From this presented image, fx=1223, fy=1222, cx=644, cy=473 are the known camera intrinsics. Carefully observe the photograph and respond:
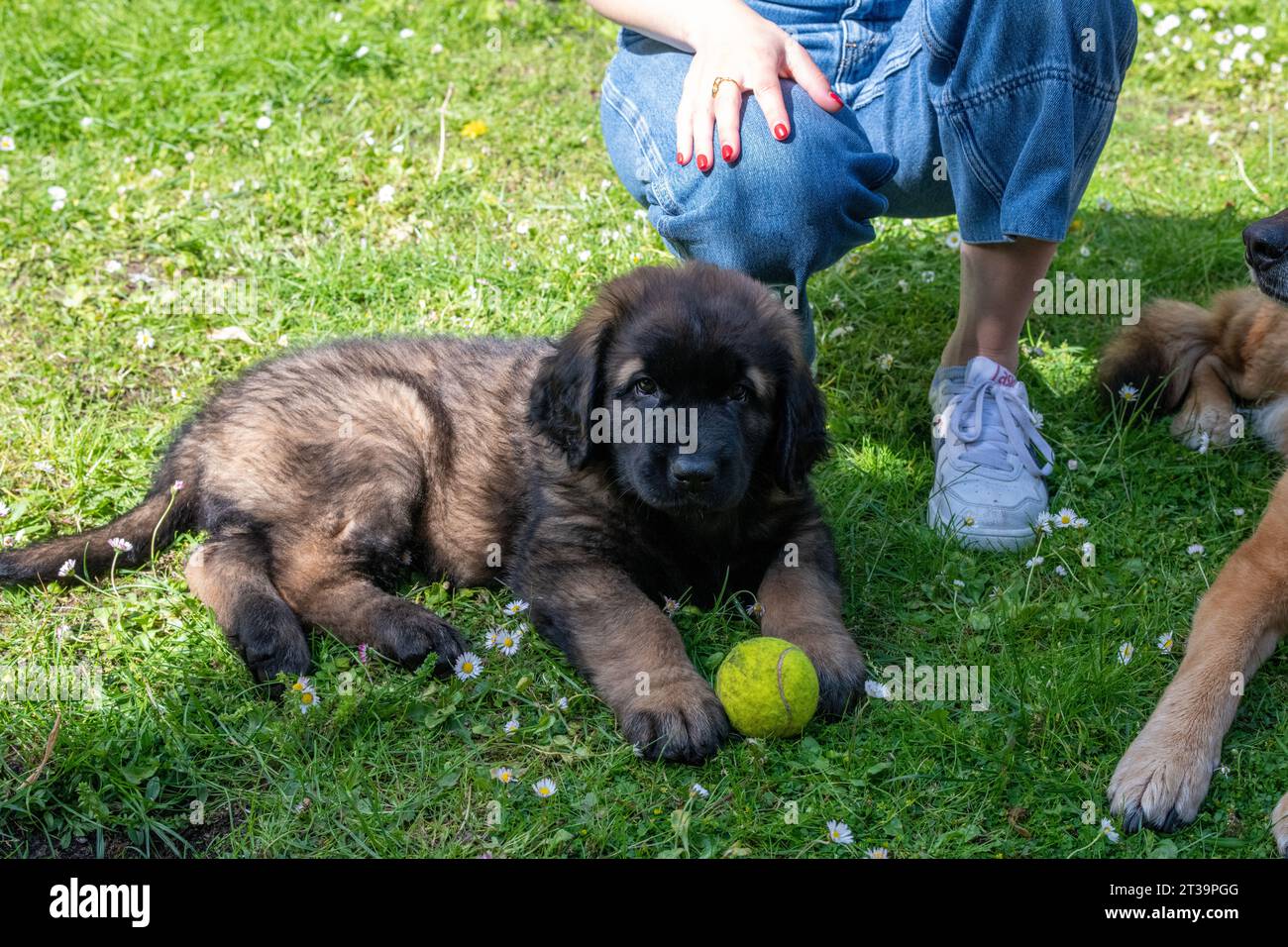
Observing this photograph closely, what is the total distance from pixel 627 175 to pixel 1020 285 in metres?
1.23

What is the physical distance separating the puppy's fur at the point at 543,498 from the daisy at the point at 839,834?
0.32 meters

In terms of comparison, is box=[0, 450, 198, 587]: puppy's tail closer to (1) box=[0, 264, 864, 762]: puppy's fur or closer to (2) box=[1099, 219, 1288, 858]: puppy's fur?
(1) box=[0, 264, 864, 762]: puppy's fur

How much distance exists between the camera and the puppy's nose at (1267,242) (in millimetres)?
3299

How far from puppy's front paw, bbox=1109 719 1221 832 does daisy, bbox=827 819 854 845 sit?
0.58 metres

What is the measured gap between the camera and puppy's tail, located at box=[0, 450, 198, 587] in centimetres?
314

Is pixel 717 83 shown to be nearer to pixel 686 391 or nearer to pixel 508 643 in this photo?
pixel 686 391

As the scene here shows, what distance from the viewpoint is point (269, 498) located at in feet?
10.7

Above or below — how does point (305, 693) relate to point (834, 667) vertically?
below

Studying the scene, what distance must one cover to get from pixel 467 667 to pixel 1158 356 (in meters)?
2.61

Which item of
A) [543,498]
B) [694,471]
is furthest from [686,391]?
[543,498]

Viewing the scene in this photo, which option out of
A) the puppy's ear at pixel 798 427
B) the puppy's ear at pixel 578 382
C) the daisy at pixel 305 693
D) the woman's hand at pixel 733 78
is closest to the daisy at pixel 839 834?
the puppy's ear at pixel 798 427

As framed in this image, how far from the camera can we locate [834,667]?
272cm

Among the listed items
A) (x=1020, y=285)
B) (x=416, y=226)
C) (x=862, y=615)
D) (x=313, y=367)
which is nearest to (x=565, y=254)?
(x=416, y=226)
